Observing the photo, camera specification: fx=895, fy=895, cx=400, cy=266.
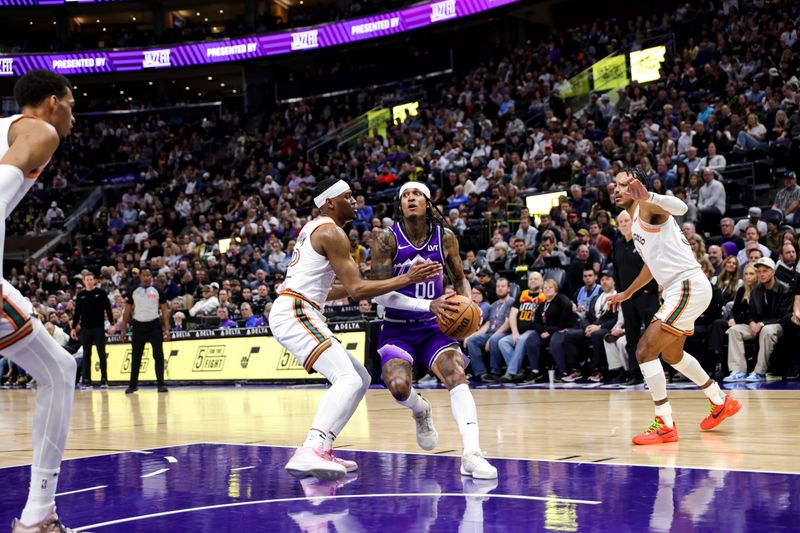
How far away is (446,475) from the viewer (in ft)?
16.6

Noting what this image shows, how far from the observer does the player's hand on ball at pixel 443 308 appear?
204 inches

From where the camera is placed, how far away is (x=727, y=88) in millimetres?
16938

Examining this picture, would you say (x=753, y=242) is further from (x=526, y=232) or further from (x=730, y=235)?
(x=526, y=232)

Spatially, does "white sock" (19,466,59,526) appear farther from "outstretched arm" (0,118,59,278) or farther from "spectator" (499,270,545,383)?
"spectator" (499,270,545,383)

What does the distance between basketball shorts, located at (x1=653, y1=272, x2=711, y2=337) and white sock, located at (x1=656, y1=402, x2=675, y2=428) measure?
22.0 inches

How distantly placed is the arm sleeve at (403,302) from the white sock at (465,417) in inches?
20.8

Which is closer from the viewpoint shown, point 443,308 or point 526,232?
point 443,308

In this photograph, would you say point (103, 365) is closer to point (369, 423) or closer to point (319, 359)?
point (369, 423)

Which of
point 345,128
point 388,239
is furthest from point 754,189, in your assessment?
point 345,128

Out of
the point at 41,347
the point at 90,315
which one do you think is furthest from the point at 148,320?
the point at 41,347

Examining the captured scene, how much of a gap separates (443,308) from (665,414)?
2.08 meters

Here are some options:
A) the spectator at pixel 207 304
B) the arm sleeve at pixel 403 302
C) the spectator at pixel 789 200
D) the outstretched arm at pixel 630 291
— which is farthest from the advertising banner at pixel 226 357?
the arm sleeve at pixel 403 302

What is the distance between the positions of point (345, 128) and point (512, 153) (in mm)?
10201

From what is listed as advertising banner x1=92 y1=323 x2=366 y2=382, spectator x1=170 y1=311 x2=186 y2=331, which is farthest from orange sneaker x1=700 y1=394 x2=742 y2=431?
spectator x1=170 y1=311 x2=186 y2=331
